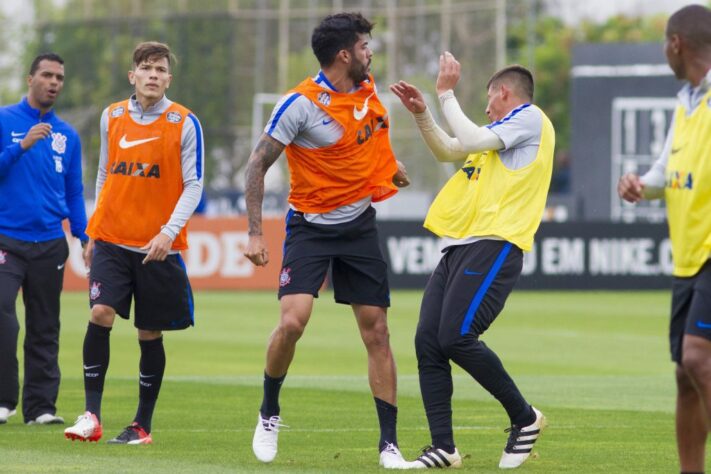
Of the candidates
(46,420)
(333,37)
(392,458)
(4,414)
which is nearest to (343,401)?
(46,420)

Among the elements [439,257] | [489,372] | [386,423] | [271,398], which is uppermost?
[489,372]

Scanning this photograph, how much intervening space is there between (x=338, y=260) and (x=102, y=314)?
1517mm

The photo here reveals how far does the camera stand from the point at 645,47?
38.9 metres

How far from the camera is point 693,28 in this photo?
22.9ft

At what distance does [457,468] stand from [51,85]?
4.05 m

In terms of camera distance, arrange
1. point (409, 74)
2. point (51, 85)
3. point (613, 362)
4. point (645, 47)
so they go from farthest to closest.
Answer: point (409, 74) → point (645, 47) → point (613, 362) → point (51, 85)

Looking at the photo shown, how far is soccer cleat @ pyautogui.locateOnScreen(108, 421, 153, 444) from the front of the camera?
9.64 metres

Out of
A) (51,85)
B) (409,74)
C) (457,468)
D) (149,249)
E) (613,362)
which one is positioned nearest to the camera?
(457,468)

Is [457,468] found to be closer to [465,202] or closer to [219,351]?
[465,202]

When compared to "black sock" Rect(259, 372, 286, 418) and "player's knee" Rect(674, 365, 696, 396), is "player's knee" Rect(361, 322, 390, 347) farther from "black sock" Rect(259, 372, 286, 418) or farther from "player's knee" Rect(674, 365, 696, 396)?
"player's knee" Rect(674, 365, 696, 396)

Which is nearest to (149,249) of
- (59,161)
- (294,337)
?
(294,337)

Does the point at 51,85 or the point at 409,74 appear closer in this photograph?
the point at 51,85

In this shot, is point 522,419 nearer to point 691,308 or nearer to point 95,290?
point 691,308

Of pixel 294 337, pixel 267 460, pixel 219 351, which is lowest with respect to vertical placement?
pixel 219 351
